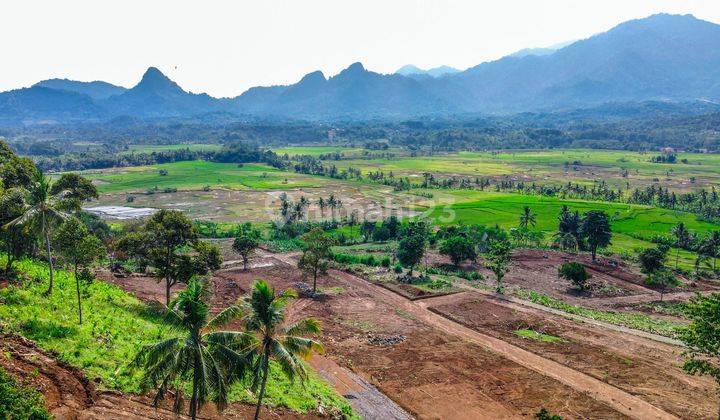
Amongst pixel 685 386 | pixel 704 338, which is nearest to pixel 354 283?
pixel 685 386

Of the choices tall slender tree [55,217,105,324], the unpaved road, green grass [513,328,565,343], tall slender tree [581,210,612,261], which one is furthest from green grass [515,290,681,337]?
tall slender tree [55,217,105,324]

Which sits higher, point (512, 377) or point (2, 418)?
point (2, 418)

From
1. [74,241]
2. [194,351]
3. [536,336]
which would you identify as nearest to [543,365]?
[536,336]

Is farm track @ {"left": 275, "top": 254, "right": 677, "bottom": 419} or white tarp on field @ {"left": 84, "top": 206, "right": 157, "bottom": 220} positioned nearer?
farm track @ {"left": 275, "top": 254, "right": 677, "bottom": 419}

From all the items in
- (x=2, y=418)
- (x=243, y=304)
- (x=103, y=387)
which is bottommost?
(x=103, y=387)

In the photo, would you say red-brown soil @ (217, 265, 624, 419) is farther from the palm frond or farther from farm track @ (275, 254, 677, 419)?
the palm frond

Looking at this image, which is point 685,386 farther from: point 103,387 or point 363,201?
point 363,201

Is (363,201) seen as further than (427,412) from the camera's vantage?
Yes
